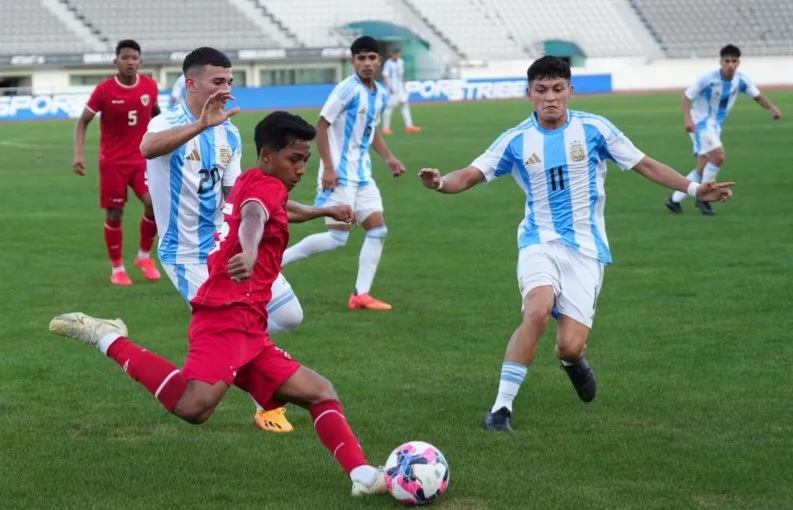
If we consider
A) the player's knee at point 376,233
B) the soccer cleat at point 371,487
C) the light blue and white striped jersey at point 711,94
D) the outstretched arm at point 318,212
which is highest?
the light blue and white striped jersey at point 711,94

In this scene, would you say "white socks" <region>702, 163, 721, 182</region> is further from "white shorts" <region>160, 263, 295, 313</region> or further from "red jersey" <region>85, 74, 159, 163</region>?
"white shorts" <region>160, 263, 295, 313</region>

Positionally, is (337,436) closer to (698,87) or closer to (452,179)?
(452,179)

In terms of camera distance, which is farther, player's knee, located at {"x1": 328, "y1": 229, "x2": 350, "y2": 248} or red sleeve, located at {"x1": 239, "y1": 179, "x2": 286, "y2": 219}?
player's knee, located at {"x1": 328, "y1": 229, "x2": 350, "y2": 248}

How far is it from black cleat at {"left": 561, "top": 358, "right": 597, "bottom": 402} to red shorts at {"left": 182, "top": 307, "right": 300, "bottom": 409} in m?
2.04

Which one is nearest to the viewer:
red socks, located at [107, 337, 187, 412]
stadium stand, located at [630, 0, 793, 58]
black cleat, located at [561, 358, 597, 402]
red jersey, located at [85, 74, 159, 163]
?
red socks, located at [107, 337, 187, 412]

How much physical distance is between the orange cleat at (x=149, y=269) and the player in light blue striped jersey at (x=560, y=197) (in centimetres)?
586

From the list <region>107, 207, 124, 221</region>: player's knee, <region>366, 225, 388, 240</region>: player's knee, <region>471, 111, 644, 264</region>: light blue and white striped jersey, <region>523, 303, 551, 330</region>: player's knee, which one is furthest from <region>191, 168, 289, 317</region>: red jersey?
<region>107, 207, 124, 221</region>: player's knee

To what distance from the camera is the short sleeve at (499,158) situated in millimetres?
7270

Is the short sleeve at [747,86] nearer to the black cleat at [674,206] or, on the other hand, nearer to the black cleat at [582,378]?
the black cleat at [674,206]

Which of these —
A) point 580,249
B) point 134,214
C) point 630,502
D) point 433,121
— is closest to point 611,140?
point 580,249

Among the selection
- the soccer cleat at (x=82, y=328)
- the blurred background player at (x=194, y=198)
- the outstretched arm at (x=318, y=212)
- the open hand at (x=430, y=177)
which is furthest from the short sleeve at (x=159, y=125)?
the open hand at (x=430, y=177)

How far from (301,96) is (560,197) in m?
38.7

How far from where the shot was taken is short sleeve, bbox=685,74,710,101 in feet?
56.9

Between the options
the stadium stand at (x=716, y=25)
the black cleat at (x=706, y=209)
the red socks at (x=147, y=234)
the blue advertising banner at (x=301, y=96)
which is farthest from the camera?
the stadium stand at (x=716, y=25)
